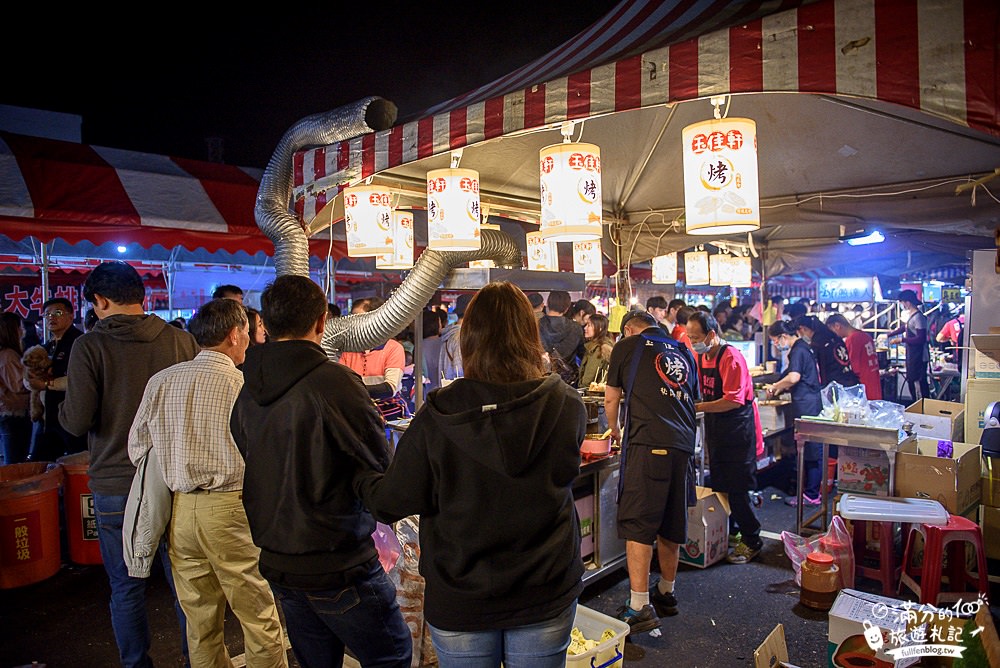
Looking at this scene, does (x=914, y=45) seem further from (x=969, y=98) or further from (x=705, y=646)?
(x=705, y=646)

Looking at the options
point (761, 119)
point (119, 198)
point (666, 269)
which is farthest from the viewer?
point (666, 269)

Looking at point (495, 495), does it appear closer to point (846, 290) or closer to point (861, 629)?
point (861, 629)

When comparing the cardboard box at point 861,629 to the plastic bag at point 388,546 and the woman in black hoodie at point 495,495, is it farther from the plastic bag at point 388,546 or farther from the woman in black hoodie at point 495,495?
the plastic bag at point 388,546

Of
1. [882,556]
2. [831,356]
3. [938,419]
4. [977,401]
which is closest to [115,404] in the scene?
[882,556]

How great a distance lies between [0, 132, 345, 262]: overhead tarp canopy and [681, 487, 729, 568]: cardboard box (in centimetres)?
538

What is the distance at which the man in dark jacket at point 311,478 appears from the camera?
2199 mm

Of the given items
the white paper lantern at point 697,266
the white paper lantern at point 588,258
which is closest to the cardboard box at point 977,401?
the white paper lantern at point 697,266

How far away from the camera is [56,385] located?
5922 millimetres

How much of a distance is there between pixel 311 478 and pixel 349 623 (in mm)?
593

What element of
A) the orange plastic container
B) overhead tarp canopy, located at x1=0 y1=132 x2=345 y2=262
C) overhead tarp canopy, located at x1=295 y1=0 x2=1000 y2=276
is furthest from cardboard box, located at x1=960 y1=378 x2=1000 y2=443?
the orange plastic container

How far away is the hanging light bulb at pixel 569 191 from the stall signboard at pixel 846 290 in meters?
12.3

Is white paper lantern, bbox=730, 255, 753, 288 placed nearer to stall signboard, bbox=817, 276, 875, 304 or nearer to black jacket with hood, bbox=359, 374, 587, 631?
stall signboard, bbox=817, 276, 875, 304

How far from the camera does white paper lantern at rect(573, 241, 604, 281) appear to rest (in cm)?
744

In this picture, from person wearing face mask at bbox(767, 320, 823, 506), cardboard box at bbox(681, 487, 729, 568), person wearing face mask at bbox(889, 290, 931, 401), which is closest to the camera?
cardboard box at bbox(681, 487, 729, 568)
